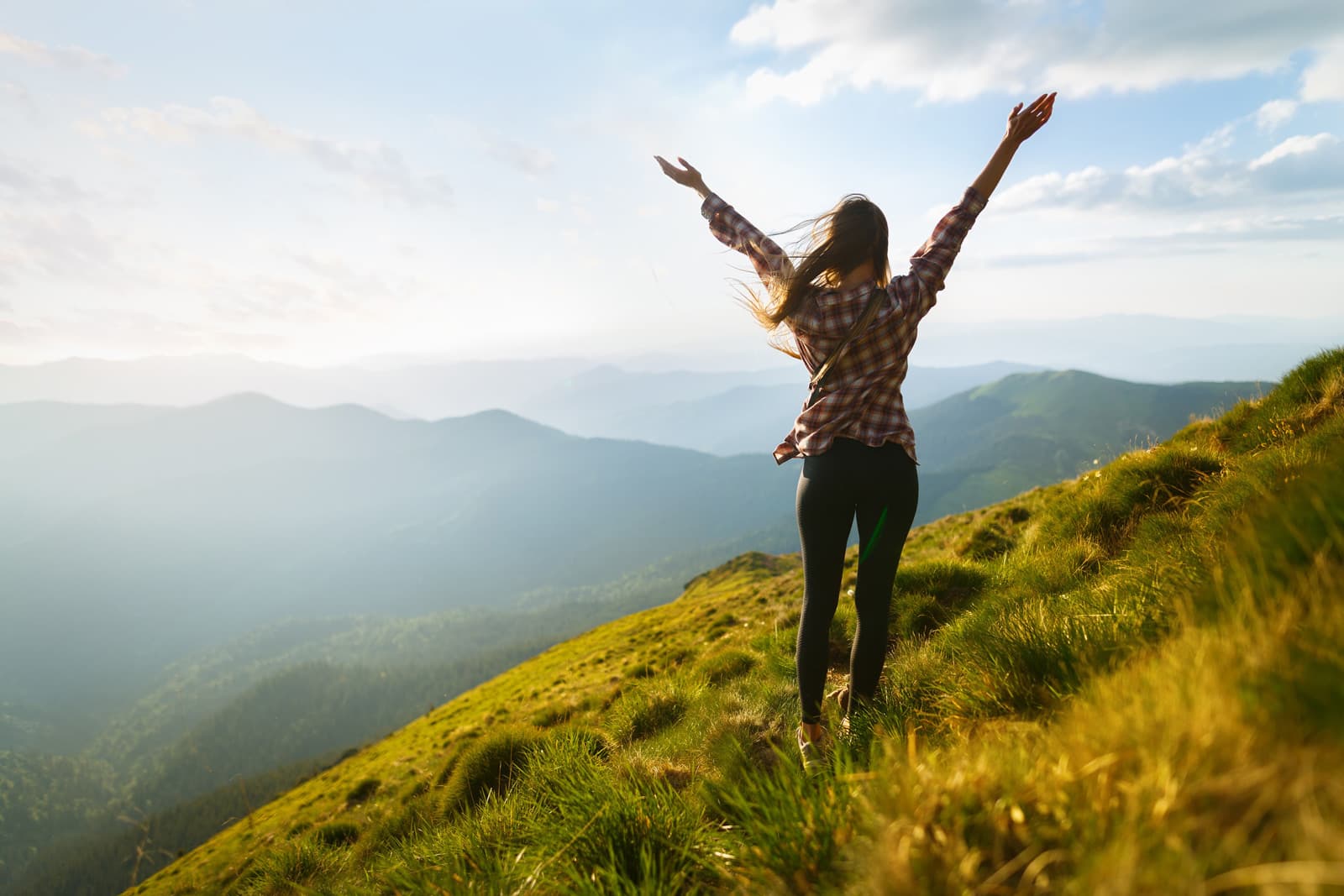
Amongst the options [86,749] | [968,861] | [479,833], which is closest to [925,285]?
[968,861]

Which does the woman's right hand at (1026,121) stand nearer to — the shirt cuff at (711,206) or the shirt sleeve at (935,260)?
the shirt sleeve at (935,260)

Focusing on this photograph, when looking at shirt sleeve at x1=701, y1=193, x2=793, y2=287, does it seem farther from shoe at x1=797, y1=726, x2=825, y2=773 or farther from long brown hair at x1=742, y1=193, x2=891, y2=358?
shoe at x1=797, y1=726, x2=825, y2=773

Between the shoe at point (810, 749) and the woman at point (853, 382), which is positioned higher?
the woman at point (853, 382)

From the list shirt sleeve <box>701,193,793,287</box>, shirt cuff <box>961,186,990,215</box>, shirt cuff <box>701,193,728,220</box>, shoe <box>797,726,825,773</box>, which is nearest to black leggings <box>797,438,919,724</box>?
shoe <box>797,726,825,773</box>

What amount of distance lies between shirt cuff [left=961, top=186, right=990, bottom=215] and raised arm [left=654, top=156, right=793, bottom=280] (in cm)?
117

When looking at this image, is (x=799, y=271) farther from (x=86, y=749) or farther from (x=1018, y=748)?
(x=86, y=749)

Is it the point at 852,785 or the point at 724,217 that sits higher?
the point at 724,217

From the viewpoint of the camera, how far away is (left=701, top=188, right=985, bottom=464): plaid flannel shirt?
3.21m

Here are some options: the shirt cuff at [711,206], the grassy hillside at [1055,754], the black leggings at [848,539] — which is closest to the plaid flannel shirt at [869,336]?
the black leggings at [848,539]

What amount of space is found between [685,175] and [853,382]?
195 centimetres

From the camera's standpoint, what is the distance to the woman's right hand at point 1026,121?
358cm

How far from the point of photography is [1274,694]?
1.26m

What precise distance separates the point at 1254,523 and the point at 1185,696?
952 millimetres

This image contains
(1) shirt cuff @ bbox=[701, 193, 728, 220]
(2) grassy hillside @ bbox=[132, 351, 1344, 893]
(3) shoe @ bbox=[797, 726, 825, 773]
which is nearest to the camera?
(2) grassy hillside @ bbox=[132, 351, 1344, 893]
